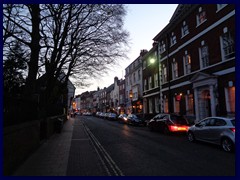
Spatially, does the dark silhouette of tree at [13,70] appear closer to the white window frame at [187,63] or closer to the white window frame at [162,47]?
the white window frame at [187,63]

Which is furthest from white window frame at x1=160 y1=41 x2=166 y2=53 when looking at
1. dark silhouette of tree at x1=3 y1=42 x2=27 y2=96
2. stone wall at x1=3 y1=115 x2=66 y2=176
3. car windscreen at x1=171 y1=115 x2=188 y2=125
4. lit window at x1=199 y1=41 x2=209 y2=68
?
stone wall at x1=3 y1=115 x2=66 y2=176

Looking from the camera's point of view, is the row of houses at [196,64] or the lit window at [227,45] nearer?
the lit window at [227,45]

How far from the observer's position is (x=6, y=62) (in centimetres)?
1540

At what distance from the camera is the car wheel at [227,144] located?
872 centimetres

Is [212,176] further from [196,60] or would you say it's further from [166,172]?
[196,60]

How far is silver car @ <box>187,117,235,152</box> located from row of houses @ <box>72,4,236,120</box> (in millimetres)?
5241

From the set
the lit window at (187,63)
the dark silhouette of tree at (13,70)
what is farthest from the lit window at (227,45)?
the dark silhouette of tree at (13,70)

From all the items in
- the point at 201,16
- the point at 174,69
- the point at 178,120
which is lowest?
the point at 178,120

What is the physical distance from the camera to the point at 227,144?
8969 millimetres

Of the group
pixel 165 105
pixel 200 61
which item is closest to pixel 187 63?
pixel 200 61

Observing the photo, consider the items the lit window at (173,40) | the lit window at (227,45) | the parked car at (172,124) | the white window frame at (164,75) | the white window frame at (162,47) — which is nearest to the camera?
the parked car at (172,124)

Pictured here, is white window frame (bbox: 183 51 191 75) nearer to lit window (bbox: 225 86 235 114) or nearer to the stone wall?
lit window (bbox: 225 86 235 114)

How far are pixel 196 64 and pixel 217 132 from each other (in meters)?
11.3

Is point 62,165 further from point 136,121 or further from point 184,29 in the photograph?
point 184,29
